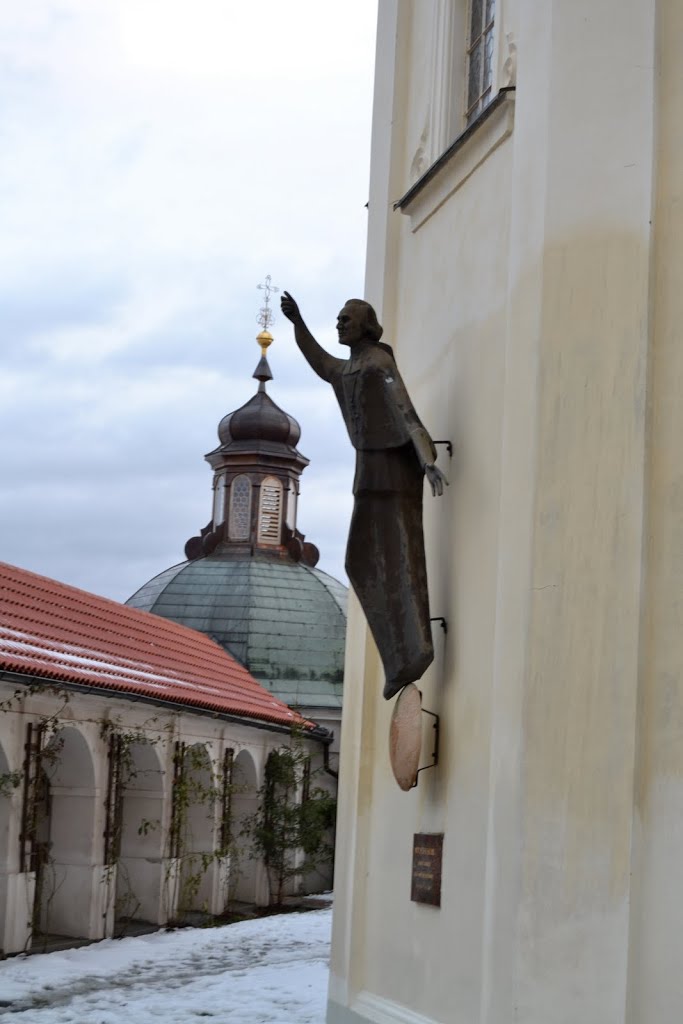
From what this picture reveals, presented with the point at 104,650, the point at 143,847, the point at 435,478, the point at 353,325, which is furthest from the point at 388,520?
the point at 143,847

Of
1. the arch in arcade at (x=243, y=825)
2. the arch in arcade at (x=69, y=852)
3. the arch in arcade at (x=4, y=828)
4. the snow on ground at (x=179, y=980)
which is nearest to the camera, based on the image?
the snow on ground at (x=179, y=980)

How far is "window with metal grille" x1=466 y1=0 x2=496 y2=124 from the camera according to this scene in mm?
8992

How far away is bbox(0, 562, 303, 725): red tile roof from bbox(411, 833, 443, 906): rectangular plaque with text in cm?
835

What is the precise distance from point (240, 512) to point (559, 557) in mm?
38218

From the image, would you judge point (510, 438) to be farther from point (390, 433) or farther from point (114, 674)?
point (114, 674)

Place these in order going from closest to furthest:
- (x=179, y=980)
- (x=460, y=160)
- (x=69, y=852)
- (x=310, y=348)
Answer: (x=460, y=160), (x=310, y=348), (x=179, y=980), (x=69, y=852)

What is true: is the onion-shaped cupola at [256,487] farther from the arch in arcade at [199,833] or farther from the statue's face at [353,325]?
the statue's face at [353,325]

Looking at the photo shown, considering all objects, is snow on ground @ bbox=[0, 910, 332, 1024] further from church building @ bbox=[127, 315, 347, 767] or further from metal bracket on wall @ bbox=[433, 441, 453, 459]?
church building @ bbox=[127, 315, 347, 767]

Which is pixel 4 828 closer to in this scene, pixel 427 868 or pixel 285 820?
pixel 427 868

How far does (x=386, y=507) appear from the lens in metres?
8.32

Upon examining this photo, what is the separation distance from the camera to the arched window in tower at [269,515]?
147 ft

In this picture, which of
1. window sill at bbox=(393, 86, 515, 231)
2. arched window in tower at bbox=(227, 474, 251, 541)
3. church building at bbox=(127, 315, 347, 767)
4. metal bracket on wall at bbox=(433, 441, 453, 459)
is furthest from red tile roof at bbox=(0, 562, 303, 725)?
arched window in tower at bbox=(227, 474, 251, 541)

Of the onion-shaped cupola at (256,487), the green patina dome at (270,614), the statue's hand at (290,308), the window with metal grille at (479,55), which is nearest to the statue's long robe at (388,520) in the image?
the statue's hand at (290,308)

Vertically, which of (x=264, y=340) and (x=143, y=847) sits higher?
(x=264, y=340)
